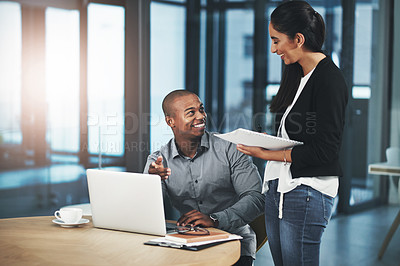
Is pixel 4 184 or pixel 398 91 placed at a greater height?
pixel 398 91

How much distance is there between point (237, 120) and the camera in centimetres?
406

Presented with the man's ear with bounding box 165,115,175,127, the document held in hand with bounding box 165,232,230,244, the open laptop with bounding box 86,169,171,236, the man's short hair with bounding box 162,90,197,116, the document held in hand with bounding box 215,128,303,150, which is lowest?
the document held in hand with bounding box 165,232,230,244

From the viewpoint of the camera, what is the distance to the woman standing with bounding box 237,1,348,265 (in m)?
1.58

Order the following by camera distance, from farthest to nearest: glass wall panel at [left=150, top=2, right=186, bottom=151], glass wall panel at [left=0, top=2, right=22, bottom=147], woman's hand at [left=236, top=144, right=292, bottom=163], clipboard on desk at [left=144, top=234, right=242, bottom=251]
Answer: glass wall panel at [left=150, top=2, right=186, bottom=151]
glass wall panel at [left=0, top=2, right=22, bottom=147]
woman's hand at [left=236, top=144, right=292, bottom=163]
clipboard on desk at [left=144, top=234, right=242, bottom=251]

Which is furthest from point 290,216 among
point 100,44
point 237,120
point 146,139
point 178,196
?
point 100,44

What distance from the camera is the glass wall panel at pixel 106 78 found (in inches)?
162

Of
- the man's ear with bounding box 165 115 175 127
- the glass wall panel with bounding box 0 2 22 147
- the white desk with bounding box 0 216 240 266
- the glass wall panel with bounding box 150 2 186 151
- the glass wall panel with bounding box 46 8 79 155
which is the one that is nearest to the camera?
the white desk with bounding box 0 216 240 266

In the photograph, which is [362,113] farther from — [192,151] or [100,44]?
[100,44]

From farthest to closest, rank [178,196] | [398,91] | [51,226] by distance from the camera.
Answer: [398,91], [178,196], [51,226]

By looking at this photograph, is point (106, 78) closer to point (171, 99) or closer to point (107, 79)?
point (107, 79)

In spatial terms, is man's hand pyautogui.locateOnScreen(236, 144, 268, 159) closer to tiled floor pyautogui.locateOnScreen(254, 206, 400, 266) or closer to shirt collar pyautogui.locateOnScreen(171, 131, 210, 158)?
shirt collar pyautogui.locateOnScreen(171, 131, 210, 158)

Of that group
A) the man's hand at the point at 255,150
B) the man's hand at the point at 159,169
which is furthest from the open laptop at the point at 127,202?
the man's hand at the point at 255,150

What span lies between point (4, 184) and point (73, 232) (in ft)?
7.92

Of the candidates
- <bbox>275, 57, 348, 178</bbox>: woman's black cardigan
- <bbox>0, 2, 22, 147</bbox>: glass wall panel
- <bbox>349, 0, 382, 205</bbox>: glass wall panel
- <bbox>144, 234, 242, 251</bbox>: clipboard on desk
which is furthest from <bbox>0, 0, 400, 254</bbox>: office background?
<bbox>144, 234, 242, 251</bbox>: clipboard on desk
